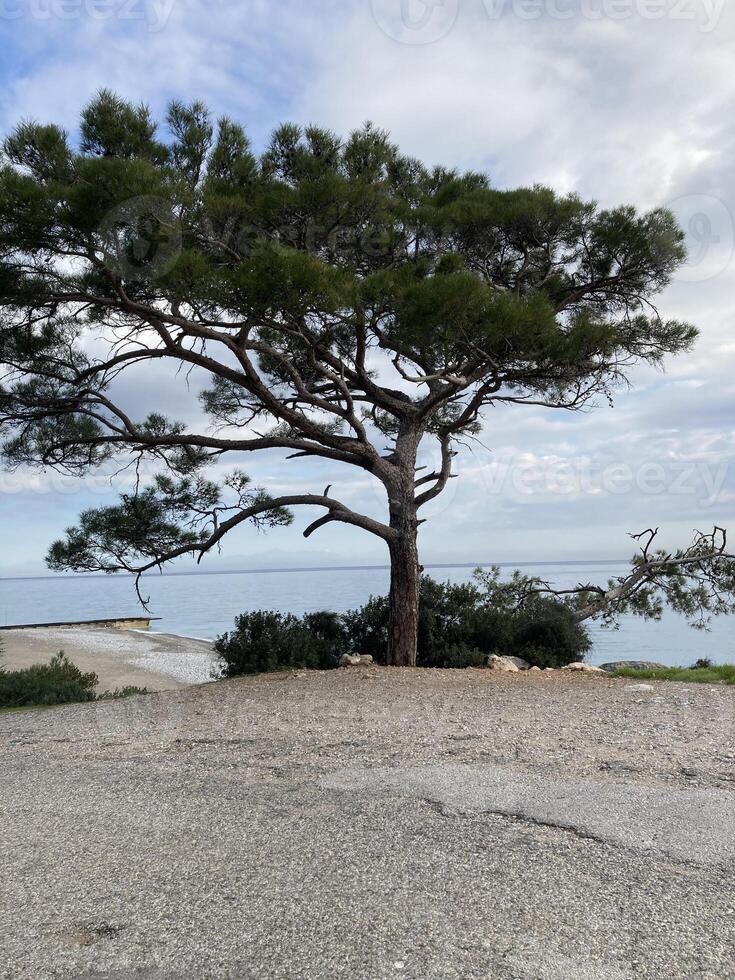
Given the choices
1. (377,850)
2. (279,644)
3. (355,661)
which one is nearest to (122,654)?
(279,644)

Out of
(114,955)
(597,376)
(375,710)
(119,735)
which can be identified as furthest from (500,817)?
(597,376)

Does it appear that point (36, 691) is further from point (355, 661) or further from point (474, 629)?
point (474, 629)

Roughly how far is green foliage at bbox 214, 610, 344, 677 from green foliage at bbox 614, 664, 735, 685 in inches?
160

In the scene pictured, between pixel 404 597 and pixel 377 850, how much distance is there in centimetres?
669

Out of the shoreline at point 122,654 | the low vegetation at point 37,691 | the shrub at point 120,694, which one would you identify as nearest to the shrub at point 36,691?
the low vegetation at point 37,691

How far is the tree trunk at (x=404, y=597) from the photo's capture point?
10039mm

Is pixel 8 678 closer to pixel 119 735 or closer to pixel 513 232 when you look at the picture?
pixel 119 735

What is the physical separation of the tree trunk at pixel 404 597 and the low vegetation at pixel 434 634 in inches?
41.5

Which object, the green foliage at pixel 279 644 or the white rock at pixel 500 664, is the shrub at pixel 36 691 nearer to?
the green foliage at pixel 279 644

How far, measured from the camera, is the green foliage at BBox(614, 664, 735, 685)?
8.63 metres

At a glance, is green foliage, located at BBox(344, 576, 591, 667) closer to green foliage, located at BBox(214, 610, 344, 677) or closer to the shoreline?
green foliage, located at BBox(214, 610, 344, 677)

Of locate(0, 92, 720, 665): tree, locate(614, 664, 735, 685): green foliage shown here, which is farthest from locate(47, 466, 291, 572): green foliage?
locate(614, 664, 735, 685): green foliage

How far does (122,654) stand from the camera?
58.2 ft

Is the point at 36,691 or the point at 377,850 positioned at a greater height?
the point at 36,691
